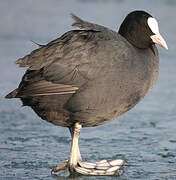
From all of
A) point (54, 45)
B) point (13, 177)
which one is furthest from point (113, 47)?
point (13, 177)

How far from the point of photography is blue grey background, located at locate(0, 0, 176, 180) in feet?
14.3

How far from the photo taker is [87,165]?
4.30 metres

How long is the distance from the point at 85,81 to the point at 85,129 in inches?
60.7

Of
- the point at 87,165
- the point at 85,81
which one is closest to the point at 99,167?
the point at 87,165

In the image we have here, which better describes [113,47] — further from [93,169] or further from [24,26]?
[24,26]

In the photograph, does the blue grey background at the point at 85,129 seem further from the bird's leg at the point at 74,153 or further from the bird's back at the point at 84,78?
the bird's back at the point at 84,78

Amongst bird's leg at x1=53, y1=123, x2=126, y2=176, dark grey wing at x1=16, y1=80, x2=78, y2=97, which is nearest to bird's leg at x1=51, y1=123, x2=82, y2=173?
bird's leg at x1=53, y1=123, x2=126, y2=176

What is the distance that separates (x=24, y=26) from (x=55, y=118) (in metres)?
5.03

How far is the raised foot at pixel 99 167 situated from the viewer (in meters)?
4.25

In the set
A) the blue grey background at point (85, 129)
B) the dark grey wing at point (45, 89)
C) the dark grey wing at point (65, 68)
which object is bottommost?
the blue grey background at point (85, 129)

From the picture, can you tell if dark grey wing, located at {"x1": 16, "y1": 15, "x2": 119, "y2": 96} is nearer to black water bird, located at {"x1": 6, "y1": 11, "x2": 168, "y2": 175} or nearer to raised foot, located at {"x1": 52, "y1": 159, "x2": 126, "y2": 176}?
black water bird, located at {"x1": 6, "y1": 11, "x2": 168, "y2": 175}

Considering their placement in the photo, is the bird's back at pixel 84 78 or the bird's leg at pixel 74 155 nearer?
the bird's back at pixel 84 78

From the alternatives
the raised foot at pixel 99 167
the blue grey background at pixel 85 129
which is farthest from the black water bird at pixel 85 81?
the blue grey background at pixel 85 129

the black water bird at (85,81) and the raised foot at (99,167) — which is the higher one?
the black water bird at (85,81)
